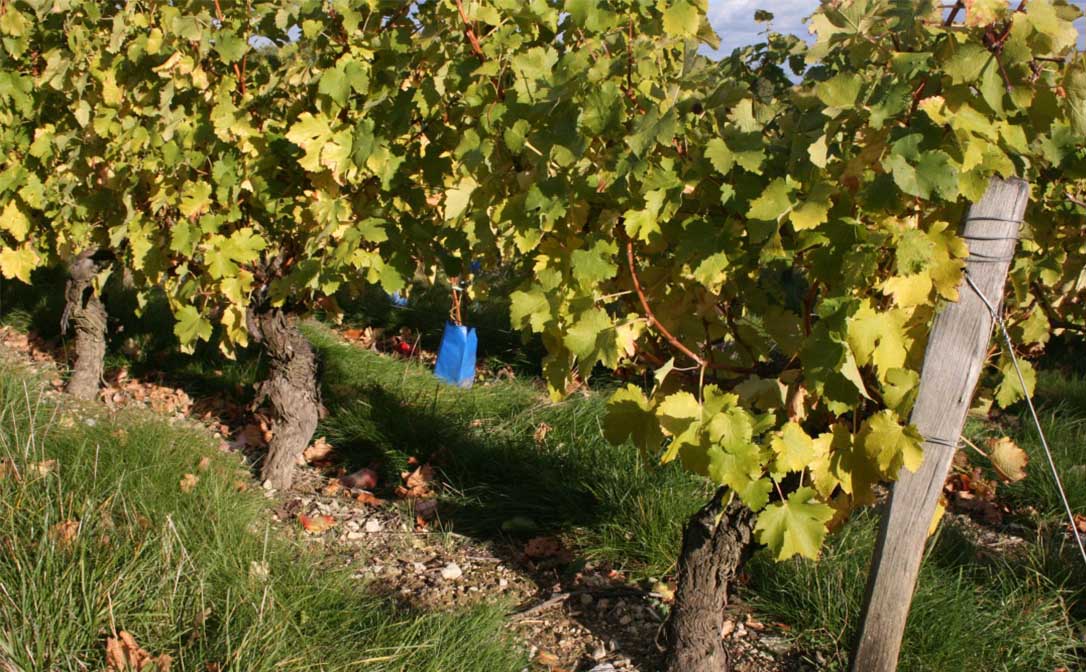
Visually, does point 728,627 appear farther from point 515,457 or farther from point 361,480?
point 361,480

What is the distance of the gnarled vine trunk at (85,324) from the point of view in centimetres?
469

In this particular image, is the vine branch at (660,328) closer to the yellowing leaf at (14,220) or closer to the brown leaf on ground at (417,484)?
the brown leaf on ground at (417,484)

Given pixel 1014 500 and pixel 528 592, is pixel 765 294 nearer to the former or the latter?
pixel 528 592

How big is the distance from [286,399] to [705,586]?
78.8 inches

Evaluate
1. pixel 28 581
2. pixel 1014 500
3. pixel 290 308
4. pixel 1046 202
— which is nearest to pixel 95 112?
pixel 290 308

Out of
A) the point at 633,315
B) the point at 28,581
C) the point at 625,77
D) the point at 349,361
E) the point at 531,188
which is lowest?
the point at 28,581

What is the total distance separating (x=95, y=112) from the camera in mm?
4035

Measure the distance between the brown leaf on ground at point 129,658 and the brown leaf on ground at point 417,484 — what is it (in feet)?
5.34

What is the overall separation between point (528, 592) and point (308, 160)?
152 centimetres

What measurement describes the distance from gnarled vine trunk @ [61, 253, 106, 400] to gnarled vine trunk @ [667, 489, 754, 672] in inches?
129

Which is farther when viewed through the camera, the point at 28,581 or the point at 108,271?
the point at 108,271

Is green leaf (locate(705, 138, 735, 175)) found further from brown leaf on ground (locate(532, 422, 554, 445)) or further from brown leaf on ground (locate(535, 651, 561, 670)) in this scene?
brown leaf on ground (locate(532, 422, 554, 445))

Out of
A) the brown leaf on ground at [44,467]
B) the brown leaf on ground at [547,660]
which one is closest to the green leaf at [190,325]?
the brown leaf on ground at [44,467]

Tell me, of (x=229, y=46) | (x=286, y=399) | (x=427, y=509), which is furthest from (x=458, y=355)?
(x=229, y=46)
